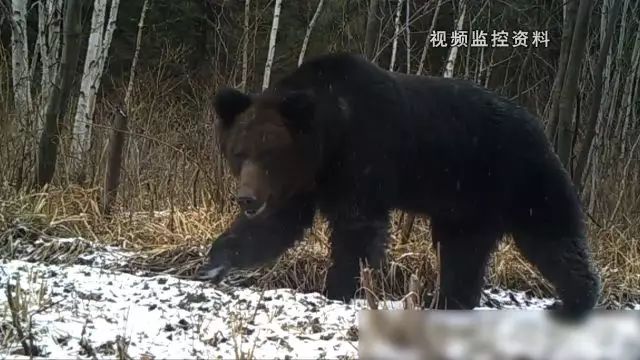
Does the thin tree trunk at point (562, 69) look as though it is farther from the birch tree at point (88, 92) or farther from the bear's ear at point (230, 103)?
the birch tree at point (88, 92)

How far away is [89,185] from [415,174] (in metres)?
3.47

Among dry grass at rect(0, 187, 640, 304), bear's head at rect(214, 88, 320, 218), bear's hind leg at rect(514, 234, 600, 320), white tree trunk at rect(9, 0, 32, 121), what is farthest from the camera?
white tree trunk at rect(9, 0, 32, 121)

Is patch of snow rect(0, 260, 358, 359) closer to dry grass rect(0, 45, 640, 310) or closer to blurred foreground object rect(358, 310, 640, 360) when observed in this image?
dry grass rect(0, 45, 640, 310)

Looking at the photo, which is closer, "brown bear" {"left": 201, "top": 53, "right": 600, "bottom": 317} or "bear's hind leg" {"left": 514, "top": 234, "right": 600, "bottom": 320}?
"brown bear" {"left": 201, "top": 53, "right": 600, "bottom": 317}

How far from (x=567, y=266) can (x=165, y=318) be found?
8.93 feet

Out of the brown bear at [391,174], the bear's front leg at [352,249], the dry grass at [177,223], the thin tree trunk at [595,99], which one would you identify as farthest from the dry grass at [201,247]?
the thin tree trunk at [595,99]

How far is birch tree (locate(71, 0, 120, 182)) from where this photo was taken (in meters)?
7.82

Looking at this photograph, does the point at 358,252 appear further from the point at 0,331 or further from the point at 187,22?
the point at 187,22

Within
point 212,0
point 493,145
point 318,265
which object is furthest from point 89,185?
point 212,0

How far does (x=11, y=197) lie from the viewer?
6.50 m

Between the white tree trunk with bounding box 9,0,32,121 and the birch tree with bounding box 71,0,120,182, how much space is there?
56 centimetres

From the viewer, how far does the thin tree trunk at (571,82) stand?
272 inches

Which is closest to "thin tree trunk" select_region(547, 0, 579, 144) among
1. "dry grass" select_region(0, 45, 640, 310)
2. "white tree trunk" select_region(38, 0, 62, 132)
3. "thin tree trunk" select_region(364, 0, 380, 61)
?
"dry grass" select_region(0, 45, 640, 310)

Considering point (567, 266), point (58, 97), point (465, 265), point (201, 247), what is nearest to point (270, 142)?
point (201, 247)
